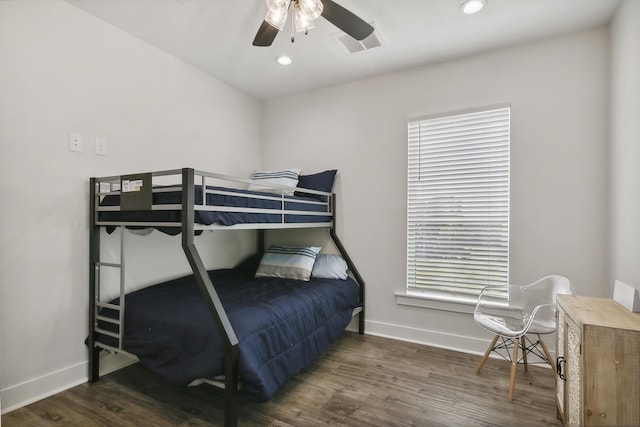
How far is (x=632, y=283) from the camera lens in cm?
174

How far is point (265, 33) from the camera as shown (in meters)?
1.83

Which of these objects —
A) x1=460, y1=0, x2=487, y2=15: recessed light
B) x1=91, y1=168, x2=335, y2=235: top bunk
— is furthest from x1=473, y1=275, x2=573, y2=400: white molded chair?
x1=460, y1=0, x2=487, y2=15: recessed light

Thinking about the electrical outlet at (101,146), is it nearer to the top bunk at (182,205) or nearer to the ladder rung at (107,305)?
the top bunk at (182,205)

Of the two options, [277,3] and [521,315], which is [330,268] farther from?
[277,3]

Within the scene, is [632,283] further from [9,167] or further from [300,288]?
[9,167]

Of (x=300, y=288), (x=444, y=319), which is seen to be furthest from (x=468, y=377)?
(x=300, y=288)

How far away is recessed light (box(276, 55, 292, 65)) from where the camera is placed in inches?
105

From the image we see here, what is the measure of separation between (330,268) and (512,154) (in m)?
1.79

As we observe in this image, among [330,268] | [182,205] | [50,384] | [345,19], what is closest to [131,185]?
[182,205]

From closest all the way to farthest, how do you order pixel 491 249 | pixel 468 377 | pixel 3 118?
pixel 3 118
pixel 468 377
pixel 491 249

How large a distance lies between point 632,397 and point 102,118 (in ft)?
10.7

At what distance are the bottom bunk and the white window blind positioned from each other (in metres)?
0.96

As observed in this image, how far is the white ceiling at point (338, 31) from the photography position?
2.01 m

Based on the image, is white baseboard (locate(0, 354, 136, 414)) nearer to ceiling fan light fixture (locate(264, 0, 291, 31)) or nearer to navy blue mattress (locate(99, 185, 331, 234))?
navy blue mattress (locate(99, 185, 331, 234))
